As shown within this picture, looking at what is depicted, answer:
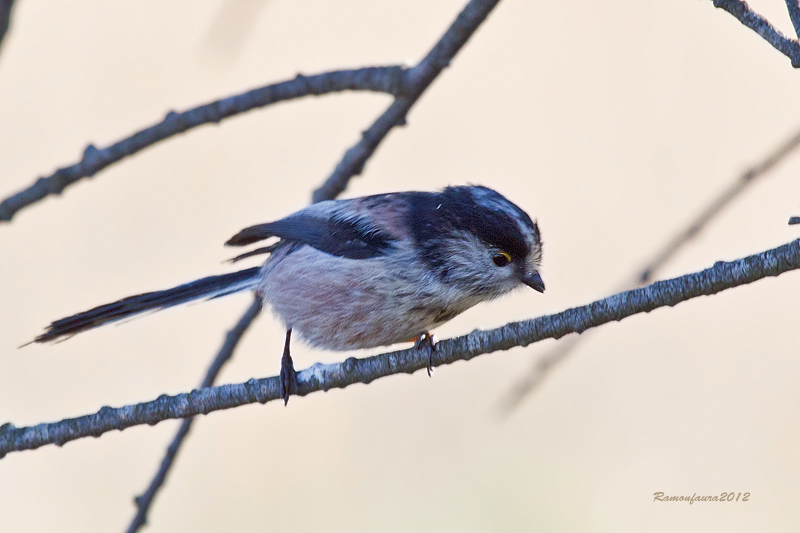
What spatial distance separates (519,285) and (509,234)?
247 mm

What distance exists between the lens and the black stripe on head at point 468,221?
3.12 meters

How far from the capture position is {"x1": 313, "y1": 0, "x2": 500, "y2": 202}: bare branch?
3.17 meters

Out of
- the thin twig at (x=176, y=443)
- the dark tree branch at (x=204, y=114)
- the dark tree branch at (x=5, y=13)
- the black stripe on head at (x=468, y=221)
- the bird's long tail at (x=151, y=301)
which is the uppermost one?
the dark tree branch at (x=5, y=13)

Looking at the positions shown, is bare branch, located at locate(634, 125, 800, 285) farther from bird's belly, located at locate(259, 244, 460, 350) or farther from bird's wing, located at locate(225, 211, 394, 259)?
bird's wing, located at locate(225, 211, 394, 259)

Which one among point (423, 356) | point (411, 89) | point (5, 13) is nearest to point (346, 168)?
point (411, 89)

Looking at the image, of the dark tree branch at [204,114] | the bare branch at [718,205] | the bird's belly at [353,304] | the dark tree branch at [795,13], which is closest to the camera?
the dark tree branch at [795,13]

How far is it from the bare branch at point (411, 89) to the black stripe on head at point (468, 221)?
1.16 feet

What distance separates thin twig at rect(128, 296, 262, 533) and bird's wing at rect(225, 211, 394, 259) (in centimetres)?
40

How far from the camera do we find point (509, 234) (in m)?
3.11

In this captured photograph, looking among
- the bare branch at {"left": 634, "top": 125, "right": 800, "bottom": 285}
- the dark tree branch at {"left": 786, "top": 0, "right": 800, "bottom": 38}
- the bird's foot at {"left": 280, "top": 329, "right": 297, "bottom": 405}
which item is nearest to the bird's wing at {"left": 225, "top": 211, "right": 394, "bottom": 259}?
the bird's foot at {"left": 280, "top": 329, "right": 297, "bottom": 405}

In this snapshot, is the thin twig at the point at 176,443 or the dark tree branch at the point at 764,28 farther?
the thin twig at the point at 176,443

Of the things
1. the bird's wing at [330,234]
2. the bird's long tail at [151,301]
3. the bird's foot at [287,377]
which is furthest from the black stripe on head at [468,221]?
the bird's long tail at [151,301]

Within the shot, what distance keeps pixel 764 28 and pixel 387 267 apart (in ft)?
5.17

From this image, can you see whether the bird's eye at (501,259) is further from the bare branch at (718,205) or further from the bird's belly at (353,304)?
the bare branch at (718,205)
